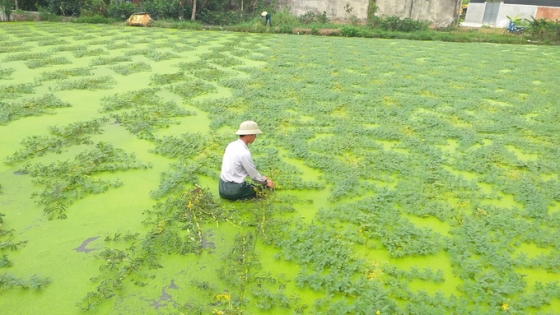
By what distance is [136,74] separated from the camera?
8211 millimetres

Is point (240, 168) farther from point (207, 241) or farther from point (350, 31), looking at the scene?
point (350, 31)

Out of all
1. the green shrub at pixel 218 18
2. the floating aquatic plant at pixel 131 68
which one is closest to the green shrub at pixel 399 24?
the green shrub at pixel 218 18

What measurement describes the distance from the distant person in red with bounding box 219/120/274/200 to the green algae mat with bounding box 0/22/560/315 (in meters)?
0.14

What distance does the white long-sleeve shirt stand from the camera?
355 centimetres

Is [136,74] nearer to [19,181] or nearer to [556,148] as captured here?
[19,181]

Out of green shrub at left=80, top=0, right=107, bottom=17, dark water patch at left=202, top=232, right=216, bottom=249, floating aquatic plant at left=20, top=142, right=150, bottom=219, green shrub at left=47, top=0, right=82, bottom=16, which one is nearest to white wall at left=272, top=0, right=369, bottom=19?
green shrub at left=80, top=0, right=107, bottom=17

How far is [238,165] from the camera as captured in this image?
3621mm

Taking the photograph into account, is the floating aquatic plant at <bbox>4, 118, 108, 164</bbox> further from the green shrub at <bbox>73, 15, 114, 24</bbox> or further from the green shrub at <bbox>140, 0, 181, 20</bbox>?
the green shrub at <bbox>140, 0, 181, 20</bbox>

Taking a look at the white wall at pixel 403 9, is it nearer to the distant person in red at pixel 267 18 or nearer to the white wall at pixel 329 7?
the white wall at pixel 329 7

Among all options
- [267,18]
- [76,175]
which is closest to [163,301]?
[76,175]

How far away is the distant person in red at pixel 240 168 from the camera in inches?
140

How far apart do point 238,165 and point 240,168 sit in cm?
5

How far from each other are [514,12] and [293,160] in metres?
25.8

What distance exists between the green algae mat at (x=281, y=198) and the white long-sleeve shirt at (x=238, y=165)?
0.27m
